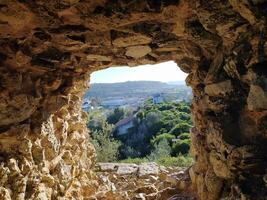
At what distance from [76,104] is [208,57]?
3.54 meters

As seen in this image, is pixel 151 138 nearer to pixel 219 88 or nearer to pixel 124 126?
pixel 124 126

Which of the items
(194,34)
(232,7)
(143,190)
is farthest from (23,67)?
(143,190)

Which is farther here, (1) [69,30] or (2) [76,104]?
(2) [76,104]

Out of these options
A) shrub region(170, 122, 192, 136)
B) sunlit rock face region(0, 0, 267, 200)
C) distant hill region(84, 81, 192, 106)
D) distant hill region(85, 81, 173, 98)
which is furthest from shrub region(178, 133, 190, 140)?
distant hill region(85, 81, 173, 98)

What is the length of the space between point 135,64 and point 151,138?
1830cm

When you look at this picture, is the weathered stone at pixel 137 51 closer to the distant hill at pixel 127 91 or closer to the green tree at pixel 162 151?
the green tree at pixel 162 151

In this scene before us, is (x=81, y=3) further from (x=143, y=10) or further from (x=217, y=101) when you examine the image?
(x=217, y=101)

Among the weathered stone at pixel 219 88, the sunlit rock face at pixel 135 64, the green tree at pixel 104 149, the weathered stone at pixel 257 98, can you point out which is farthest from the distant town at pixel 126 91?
the weathered stone at pixel 257 98

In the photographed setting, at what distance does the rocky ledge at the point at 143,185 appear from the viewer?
6414mm

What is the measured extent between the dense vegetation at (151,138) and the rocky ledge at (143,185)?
11.7 feet

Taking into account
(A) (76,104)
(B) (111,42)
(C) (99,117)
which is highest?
(B) (111,42)

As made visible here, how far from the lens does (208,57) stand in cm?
397

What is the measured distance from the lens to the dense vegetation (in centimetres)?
1742

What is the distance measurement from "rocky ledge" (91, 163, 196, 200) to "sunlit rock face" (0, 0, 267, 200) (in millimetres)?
1440
